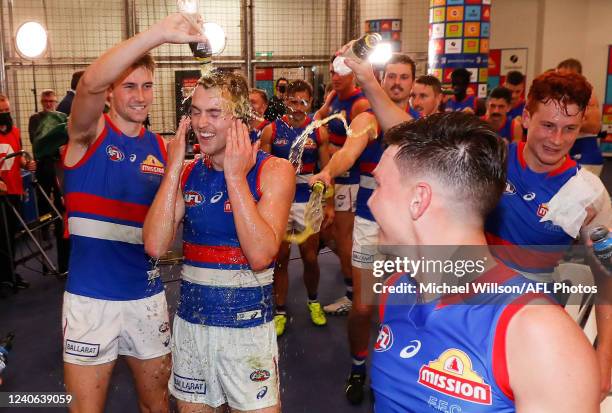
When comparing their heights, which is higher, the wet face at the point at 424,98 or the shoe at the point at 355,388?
the wet face at the point at 424,98

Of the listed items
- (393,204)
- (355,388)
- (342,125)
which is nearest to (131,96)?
(393,204)

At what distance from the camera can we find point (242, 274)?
2.26m

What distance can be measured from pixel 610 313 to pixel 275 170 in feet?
4.61

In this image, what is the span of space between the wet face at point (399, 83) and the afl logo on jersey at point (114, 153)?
77.2 inches

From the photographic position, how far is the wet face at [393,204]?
1307 millimetres

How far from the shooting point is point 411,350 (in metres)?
1.33

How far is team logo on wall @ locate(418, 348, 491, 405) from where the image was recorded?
1156mm

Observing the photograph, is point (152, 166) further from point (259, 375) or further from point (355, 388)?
point (355, 388)

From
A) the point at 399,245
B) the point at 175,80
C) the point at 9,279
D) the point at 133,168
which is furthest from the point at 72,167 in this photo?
the point at 175,80

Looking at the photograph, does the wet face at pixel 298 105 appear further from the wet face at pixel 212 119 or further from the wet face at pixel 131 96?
the wet face at pixel 212 119

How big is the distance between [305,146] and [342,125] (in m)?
0.41

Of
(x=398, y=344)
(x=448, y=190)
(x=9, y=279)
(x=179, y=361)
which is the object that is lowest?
(x=9, y=279)

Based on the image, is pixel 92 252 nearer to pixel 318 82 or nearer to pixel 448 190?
pixel 448 190

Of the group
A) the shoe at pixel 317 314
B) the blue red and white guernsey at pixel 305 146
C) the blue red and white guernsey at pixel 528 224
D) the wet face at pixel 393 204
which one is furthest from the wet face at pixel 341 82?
the wet face at pixel 393 204
